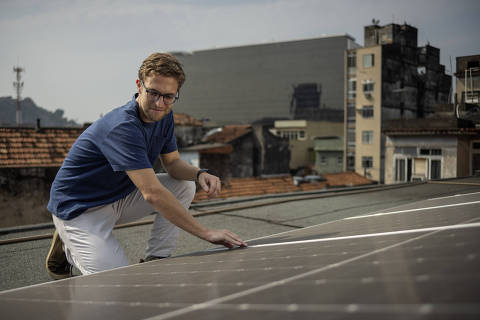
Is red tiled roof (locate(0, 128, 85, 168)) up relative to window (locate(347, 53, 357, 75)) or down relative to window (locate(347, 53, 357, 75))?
down

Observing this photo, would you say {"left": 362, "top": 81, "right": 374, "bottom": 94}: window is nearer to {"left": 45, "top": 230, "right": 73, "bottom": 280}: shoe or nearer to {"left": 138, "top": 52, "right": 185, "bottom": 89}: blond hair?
{"left": 138, "top": 52, "right": 185, "bottom": 89}: blond hair

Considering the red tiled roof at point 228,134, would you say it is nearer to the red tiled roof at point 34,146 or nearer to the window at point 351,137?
the window at point 351,137

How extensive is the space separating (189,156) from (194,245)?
18252 millimetres

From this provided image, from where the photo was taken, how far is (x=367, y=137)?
35750 millimetres

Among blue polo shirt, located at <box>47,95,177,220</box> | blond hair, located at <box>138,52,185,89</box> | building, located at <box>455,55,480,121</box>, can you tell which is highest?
building, located at <box>455,55,480,121</box>

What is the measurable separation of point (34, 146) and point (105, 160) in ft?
38.6

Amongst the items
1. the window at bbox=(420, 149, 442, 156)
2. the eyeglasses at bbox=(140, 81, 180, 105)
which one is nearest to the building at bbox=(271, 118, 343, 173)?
the window at bbox=(420, 149, 442, 156)

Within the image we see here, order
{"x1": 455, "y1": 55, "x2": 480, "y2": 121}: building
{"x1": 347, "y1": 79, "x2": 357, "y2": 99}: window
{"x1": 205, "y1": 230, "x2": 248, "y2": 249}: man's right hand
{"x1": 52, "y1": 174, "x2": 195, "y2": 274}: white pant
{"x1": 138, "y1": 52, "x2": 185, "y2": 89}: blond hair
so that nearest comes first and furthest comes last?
{"x1": 205, "y1": 230, "x2": 248, "y2": 249}: man's right hand, {"x1": 138, "y1": 52, "x2": 185, "y2": 89}: blond hair, {"x1": 52, "y1": 174, "x2": 195, "y2": 274}: white pant, {"x1": 455, "y1": 55, "x2": 480, "y2": 121}: building, {"x1": 347, "y1": 79, "x2": 357, "y2": 99}: window

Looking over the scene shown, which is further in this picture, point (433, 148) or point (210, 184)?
point (433, 148)

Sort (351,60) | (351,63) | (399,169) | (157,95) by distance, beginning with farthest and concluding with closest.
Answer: (351,63)
(351,60)
(399,169)
(157,95)

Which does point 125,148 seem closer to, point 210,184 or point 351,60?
point 210,184

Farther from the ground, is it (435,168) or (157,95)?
(157,95)

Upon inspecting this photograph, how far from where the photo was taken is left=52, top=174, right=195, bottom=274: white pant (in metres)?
2.28

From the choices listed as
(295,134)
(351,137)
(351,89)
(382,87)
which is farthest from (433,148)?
(295,134)
